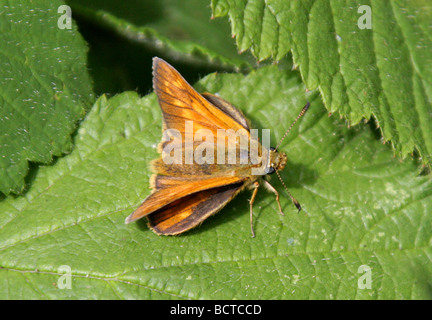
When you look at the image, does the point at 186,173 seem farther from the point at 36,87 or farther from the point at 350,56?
the point at 350,56

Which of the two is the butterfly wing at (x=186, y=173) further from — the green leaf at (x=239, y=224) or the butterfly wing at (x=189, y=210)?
the green leaf at (x=239, y=224)

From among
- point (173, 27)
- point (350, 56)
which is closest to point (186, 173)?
point (350, 56)

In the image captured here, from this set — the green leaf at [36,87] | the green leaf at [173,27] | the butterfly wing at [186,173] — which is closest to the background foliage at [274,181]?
the green leaf at [36,87]

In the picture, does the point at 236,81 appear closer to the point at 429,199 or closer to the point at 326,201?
the point at 326,201

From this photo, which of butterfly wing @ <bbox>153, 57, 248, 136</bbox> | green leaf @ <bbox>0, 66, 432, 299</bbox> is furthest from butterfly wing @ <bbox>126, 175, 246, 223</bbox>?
butterfly wing @ <bbox>153, 57, 248, 136</bbox>

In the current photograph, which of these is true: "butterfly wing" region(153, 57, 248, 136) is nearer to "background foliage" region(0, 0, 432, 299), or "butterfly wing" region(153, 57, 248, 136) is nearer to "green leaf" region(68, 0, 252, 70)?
"background foliage" region(0, 0, 432, 299)
